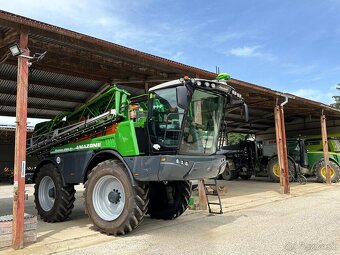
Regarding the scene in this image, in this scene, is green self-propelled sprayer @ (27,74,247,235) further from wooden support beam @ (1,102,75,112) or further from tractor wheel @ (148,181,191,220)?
wooden support beam @ (1,102,75,112)

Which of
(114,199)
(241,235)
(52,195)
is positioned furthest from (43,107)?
(241,235)

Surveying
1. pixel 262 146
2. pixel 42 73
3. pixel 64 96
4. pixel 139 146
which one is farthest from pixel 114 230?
pixel 262 146

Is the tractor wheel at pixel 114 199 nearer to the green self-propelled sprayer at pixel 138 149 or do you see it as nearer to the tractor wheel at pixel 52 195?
the green self-propelled sprayer at pixel 138 149

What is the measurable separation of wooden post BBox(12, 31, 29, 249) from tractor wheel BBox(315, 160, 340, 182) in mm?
15647

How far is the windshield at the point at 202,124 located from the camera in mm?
6871

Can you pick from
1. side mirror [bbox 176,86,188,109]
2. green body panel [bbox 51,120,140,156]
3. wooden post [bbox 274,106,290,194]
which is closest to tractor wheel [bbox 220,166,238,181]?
wooden post [bbox 274,106,290,194]

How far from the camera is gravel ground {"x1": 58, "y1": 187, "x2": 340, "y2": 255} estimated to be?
5777 millimetres

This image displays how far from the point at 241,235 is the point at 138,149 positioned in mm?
2515

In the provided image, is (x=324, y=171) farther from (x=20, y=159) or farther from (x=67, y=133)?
(x=20, y=159)

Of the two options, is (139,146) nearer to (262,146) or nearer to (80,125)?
(80,125)

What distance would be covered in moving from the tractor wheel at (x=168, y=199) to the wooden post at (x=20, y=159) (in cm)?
316

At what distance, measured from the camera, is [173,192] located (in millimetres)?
8664

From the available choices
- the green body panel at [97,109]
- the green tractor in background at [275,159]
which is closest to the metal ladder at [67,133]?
the green body panel at [97,109]

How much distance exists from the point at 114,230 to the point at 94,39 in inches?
149
